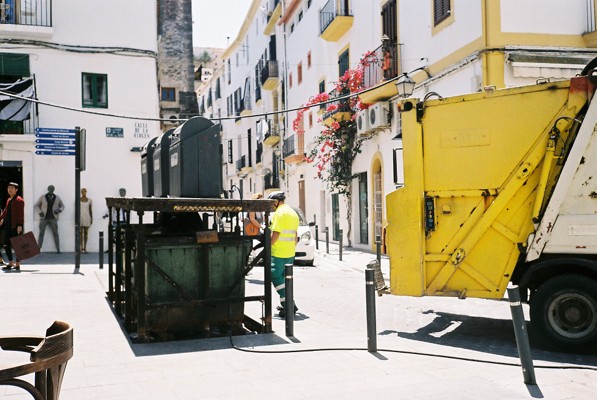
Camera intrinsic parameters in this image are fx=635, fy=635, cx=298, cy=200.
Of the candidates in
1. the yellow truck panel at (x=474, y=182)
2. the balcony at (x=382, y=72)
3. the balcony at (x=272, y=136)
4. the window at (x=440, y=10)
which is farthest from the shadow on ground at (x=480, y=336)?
the balcony at (x=272, y=136)

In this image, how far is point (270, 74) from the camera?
3644 centimetres

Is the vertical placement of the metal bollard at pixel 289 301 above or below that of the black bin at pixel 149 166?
below

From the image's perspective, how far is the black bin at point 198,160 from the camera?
765 centimetres

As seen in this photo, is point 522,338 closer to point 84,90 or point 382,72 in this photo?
point 382,72

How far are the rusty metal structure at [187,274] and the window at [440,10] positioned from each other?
32.3 feet

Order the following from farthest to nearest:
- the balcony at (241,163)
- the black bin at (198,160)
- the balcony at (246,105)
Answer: the balcony at (241,163), the balcony at (246,105), the black bin at (198,160)

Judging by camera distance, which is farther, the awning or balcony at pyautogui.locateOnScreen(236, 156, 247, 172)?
balcony at pyautogui.locateOnScreen(236, 156, 247, 172)

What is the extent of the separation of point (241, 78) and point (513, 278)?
4417cm

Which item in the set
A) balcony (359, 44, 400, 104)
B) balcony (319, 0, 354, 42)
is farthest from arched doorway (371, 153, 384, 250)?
balcony (319, 0, 354, 42)

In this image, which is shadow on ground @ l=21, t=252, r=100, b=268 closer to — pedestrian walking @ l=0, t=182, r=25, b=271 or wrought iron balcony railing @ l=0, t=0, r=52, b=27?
pedestrian walking @ l=0, t=182, r=25, b=271

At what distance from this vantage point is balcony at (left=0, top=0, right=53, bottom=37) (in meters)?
18.7

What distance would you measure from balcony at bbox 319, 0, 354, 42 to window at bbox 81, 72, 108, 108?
340 inches

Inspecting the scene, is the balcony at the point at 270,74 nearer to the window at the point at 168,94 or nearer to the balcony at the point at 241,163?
the window at the point at 168,94

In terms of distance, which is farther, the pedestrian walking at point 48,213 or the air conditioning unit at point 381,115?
the air conditioning unit at point 381,115
